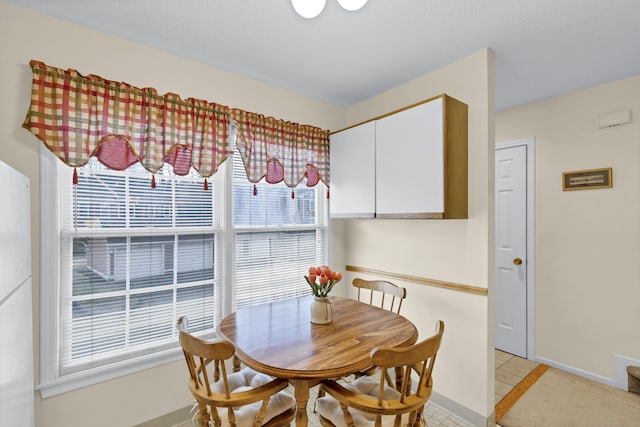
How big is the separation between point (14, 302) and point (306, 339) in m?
1.23

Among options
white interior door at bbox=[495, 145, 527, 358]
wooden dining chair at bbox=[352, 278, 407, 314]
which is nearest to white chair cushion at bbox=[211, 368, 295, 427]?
wooden dining chair at bbox=[352, 278, 407, 314]

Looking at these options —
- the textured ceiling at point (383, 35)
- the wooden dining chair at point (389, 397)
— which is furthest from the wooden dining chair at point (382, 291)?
the textured ceiling at point (383, 35)

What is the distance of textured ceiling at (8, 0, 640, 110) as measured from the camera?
5.54 ft

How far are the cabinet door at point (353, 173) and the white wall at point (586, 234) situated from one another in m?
1.75

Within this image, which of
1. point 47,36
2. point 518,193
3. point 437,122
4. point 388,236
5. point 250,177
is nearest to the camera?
point 47,36

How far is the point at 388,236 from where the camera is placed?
2.79 m

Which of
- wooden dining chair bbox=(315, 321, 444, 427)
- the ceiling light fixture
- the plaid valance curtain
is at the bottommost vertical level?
wooden dining chair bbox=(315, 321, 444, 427)

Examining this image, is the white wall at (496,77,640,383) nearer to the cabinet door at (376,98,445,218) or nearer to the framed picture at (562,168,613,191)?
the framed picture at (562,168,613,191)

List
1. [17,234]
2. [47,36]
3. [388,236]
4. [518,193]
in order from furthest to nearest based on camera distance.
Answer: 1. [518,193]
2. [388,236]
3. [47,36]
4. [17,234]

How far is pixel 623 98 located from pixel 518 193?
1.07 m

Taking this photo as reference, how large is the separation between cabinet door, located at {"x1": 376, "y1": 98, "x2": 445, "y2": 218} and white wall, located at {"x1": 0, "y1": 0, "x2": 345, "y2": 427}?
1.26 meters

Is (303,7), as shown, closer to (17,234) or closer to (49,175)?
(17,234)

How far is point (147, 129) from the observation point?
197 centimetres

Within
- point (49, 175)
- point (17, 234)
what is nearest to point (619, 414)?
point (17, 234)
